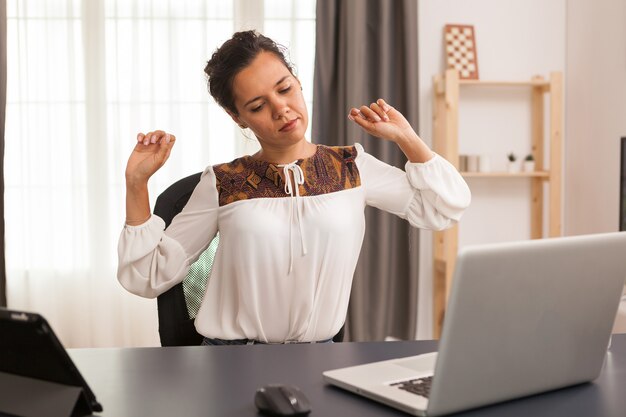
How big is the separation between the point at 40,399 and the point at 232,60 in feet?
3.25

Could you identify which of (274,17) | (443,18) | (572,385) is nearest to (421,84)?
(443,18)

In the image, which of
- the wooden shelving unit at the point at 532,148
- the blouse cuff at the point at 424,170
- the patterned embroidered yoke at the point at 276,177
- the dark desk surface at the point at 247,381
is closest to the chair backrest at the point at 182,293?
the patterned embroidered yoke at the point at 276,177

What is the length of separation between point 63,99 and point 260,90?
2.38 m

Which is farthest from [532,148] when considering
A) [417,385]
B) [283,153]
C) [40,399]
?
[40,399]

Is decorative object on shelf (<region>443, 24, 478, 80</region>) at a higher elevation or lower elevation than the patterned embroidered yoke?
higher

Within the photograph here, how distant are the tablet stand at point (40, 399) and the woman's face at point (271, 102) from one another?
857 mm

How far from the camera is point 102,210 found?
3863 millimetres

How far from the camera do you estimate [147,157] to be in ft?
5.50

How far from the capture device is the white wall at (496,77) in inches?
155

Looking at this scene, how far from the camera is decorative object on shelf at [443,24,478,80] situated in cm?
383

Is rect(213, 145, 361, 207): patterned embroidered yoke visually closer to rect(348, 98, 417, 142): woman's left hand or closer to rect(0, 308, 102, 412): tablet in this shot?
rect(348, 98, 417, 142): woman's left hand

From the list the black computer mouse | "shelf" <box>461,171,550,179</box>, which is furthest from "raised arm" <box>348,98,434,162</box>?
"shelf" <box>461,171,550,179</box>

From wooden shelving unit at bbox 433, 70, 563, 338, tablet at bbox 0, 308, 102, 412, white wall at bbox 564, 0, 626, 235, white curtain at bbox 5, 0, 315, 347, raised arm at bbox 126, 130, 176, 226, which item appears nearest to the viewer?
tablet at bbox 0, 308, 102, 412

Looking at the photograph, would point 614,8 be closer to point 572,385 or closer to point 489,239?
point 489,239
